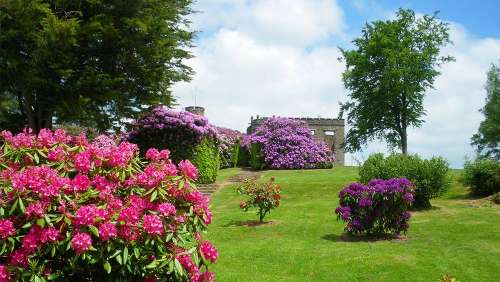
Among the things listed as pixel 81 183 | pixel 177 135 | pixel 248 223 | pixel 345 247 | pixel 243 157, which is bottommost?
pixel 345 247

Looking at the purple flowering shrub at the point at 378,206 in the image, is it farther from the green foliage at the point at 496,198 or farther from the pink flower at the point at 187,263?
the pink flower at the point at 187,263

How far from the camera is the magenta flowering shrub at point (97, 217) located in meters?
5.23

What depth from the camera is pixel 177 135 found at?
25656 mm

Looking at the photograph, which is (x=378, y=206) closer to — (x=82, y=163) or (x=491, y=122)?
(x=82, y=163)

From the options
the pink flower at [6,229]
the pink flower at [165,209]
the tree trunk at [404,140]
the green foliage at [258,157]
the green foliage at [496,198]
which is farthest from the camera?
the tree trunk at [404,140]

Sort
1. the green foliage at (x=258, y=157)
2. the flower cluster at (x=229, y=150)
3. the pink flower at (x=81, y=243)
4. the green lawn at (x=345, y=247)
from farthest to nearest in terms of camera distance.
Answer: the flower cluster at (x=229, y=150)
the green foliage at (x=258, y=157)
the green lawn at (x=345, y=247)
the pink flower at (x=81, y=243)

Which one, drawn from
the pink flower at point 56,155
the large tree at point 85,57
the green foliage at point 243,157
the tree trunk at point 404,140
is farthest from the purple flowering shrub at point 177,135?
the tree trunk at point 404,140

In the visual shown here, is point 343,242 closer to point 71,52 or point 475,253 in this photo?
point 475,253

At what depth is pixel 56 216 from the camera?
5.30 metres

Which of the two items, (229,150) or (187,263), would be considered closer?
(187,263)

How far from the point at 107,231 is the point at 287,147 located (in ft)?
99.5

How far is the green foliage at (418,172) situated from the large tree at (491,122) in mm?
31250

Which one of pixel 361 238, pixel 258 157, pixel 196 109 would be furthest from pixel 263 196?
pixel 196 109

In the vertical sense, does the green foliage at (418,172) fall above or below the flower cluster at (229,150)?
below
